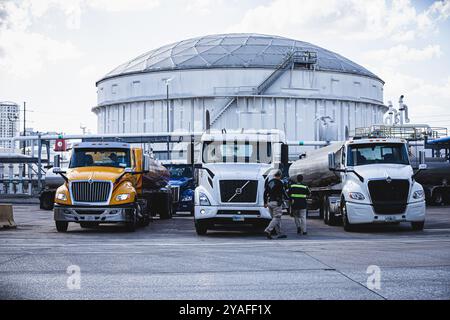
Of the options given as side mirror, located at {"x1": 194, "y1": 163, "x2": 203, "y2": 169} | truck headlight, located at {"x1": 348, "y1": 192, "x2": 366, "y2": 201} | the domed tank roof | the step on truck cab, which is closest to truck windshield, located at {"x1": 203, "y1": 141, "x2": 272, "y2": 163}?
the step on truck cab

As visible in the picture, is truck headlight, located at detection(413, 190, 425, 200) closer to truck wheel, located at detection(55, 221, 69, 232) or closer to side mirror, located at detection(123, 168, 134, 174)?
side mirror, located at detection(123, 168, 134, 174)

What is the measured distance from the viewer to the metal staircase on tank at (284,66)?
76.4 metres

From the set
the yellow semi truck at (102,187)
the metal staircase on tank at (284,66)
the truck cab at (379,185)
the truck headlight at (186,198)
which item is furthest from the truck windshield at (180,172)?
the metal staircase on tank at (284,66)

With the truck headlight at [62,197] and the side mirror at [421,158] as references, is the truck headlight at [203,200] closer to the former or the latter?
the truck headlight at [62,197]

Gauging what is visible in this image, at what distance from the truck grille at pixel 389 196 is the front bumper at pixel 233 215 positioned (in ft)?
12.5

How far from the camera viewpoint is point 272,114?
253ft

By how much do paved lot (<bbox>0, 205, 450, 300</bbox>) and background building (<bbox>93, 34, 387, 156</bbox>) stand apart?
184 feet

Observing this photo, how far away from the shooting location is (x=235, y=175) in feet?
68.1

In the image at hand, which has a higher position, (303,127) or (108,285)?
(303,127)

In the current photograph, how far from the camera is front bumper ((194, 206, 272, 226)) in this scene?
67.3ft

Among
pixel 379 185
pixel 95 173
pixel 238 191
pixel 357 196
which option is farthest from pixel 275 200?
pixel 95 173
